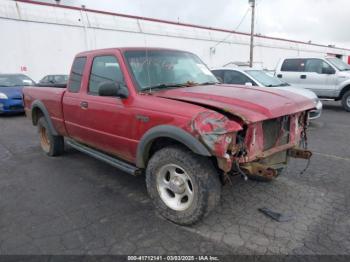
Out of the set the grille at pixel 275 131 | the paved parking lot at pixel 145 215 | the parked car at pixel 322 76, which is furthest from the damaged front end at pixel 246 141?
the parked car at pixel 322 76

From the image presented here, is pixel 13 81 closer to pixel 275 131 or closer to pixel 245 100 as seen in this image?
pixel 245 100

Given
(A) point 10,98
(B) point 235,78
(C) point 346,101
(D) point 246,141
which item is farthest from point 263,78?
(A) point 10,98

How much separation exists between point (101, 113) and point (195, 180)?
176 centimetres

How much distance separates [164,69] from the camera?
157 inches

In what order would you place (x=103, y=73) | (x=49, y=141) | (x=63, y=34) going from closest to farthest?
(x=103, y=73)
(x=49, y=141)
(x=63, y=34)

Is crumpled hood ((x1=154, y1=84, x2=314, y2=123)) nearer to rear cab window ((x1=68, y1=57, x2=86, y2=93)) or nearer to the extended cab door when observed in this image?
the extended cab door

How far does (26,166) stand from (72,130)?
48.1 inches

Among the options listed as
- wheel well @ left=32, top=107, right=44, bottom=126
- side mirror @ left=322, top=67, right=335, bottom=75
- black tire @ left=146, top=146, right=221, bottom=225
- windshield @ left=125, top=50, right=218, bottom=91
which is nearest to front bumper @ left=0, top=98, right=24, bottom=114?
wheel well @ left=32, top=107, right=44, bottom=126

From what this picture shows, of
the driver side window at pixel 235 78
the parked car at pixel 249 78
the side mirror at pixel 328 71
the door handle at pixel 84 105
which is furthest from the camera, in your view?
the side mirror at pixel 328 71

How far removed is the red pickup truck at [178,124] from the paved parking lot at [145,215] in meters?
0.35

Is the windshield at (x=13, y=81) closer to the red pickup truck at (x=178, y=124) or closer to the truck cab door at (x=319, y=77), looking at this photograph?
the red pickup truck at (x=178, y=124)

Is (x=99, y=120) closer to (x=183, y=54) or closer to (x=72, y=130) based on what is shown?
(x=72, y=130)

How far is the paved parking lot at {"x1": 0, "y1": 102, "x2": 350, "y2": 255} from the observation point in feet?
9.46

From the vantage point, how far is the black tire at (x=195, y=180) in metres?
2.94
